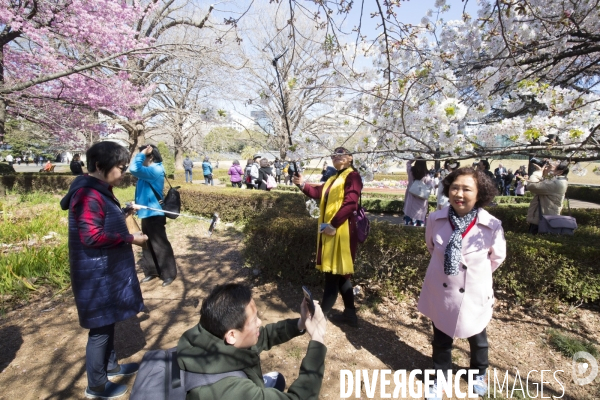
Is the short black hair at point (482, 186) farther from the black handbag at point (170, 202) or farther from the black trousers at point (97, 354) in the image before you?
the black handbag at point (170, 202)

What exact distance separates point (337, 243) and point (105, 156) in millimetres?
1799

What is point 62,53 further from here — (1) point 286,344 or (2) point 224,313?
(2) point 224,313

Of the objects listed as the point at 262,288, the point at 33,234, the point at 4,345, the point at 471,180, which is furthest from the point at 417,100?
the point at 33,234

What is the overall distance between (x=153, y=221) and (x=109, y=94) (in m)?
7.50

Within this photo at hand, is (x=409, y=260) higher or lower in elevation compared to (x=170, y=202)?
lower

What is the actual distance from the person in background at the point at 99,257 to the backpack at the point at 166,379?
3.37ft

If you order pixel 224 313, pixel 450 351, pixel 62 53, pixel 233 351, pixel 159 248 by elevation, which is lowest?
pixel 450 351

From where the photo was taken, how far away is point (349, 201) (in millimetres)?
2662

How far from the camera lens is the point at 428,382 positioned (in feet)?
7.51

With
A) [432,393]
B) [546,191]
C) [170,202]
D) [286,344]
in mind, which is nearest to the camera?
[432,393]

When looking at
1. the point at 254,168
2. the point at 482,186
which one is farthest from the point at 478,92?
the point at 254,168

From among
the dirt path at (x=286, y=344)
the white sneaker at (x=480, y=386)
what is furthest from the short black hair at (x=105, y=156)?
the white sneaker at (x=480, y=386)

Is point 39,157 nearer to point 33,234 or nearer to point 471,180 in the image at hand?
point 33,234

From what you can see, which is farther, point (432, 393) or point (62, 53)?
point (62, 53)
